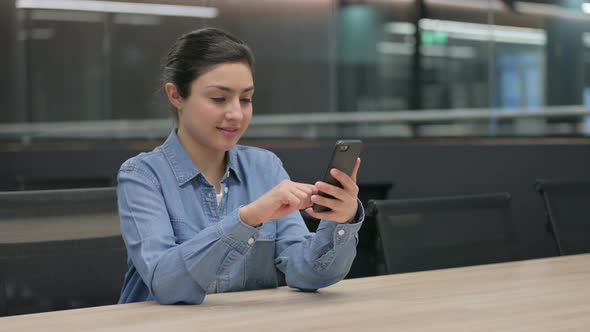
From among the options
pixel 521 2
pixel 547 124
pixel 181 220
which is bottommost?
pixel 547 124

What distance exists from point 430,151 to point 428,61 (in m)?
1.91

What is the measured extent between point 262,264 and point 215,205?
0.17 m

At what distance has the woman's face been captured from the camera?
1.74 meters

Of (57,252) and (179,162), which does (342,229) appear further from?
(57,252)

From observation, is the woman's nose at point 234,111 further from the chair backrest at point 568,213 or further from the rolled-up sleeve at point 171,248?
the chair backrest at point 568,213

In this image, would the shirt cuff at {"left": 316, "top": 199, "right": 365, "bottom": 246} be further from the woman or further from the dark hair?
the dark hair

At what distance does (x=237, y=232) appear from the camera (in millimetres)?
1561

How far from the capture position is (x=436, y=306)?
1.54 metres

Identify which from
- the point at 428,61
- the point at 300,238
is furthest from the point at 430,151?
the point at 300,238

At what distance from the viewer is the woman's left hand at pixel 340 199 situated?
1560 millimetres

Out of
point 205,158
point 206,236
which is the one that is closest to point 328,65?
point 205,158

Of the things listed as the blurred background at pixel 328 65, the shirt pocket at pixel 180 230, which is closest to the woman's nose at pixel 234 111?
the shirt pocket at pixel 180 230

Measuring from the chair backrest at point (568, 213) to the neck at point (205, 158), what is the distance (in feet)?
3.78

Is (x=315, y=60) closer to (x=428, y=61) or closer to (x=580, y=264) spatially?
(x=428, y=61)
